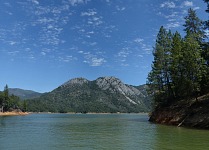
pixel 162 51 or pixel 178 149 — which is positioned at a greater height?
pixel 162 51

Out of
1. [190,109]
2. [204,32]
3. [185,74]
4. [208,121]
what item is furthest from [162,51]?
[208,121]

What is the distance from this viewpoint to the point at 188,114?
58062mm

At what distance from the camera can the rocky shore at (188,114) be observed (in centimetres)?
5155

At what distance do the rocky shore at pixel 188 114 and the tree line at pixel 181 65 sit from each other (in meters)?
2.28

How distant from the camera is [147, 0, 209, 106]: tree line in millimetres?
60938

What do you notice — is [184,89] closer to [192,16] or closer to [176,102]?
[176,102]

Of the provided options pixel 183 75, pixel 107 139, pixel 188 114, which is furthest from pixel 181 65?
pixel 107 139

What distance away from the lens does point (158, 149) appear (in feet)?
85.7

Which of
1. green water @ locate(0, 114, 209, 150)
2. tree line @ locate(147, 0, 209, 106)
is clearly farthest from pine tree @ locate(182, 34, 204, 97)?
green water @ locate(0, 114, 209, 150)

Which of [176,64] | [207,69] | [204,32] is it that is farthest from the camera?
[204,32]

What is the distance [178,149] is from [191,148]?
1599 mm

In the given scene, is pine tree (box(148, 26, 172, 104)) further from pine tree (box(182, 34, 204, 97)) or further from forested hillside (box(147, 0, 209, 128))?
pine tree (box(182, 34, 204, 97))

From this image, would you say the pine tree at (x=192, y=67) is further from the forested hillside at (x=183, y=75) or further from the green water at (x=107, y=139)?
the green water at (x=107, y=139)

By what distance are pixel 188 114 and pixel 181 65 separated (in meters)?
13.7
